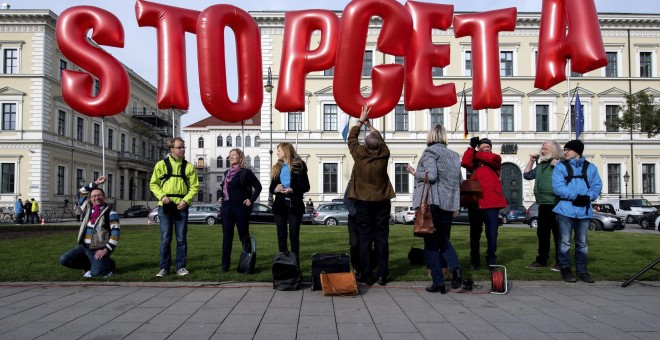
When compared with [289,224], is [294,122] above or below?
above

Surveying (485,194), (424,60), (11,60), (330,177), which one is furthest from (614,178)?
(11,60)

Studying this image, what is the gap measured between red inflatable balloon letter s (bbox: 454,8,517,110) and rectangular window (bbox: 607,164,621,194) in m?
38.9

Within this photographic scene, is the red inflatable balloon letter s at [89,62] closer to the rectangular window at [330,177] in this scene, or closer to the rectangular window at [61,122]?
the rectangular window at [330,177]

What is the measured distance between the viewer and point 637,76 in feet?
136

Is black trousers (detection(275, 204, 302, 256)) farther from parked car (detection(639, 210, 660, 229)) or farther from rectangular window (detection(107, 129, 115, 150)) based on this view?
rectangular window (detection(107, 129, 115, 150))

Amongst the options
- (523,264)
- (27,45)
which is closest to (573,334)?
(523,264)

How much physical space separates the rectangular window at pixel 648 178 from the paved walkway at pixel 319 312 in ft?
136

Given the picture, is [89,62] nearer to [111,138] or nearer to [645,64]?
[645,64]

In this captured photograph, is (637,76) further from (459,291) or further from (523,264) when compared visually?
(459,291)

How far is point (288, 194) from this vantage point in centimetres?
730

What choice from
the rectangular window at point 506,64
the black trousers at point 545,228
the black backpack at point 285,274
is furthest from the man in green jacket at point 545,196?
the rectangular window at point 506,64

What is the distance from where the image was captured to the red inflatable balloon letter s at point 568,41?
7.48 meters

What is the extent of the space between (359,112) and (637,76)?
42780 millimetres

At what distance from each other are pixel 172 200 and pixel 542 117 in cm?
4043
